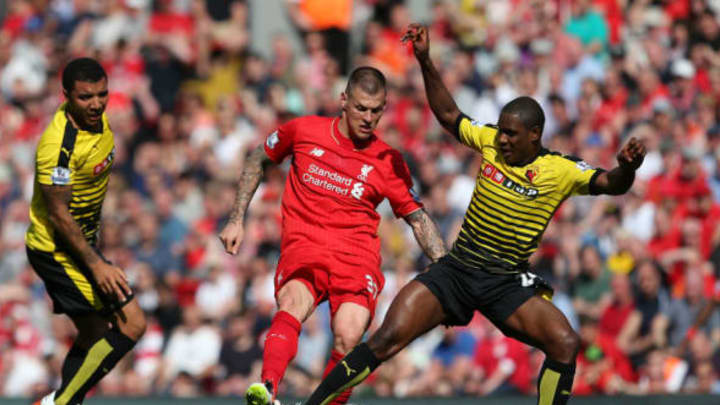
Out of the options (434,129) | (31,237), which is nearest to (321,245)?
(31,237)

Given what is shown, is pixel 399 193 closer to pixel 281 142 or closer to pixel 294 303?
pixel 281 142

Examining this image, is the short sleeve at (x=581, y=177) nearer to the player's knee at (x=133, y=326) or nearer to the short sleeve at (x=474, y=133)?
the short sleeve at (x=474, y=133)

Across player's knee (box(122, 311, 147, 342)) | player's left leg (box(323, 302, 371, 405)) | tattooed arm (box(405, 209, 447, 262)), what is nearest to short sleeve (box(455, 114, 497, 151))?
tattooed arm (box(405, 209, 447, 262))

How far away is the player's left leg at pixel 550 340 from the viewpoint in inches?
340

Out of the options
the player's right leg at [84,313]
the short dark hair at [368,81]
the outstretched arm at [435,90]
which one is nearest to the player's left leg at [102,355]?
the player's right leg at [84,313]

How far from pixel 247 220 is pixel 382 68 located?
114 inches

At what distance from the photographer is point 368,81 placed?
9000 millimetres

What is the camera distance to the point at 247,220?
14234mm

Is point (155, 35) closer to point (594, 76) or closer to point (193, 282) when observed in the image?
point (193, 282)

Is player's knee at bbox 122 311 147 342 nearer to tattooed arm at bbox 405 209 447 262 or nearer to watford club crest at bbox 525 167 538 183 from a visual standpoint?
tattooed arm at bbox 405 209 447 262

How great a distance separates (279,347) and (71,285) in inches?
65.8

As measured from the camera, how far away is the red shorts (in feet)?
29.7

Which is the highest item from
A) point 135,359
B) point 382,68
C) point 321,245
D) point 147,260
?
point 382,68

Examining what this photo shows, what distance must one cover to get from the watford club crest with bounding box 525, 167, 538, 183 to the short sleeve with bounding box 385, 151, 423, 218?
37.0 inches
